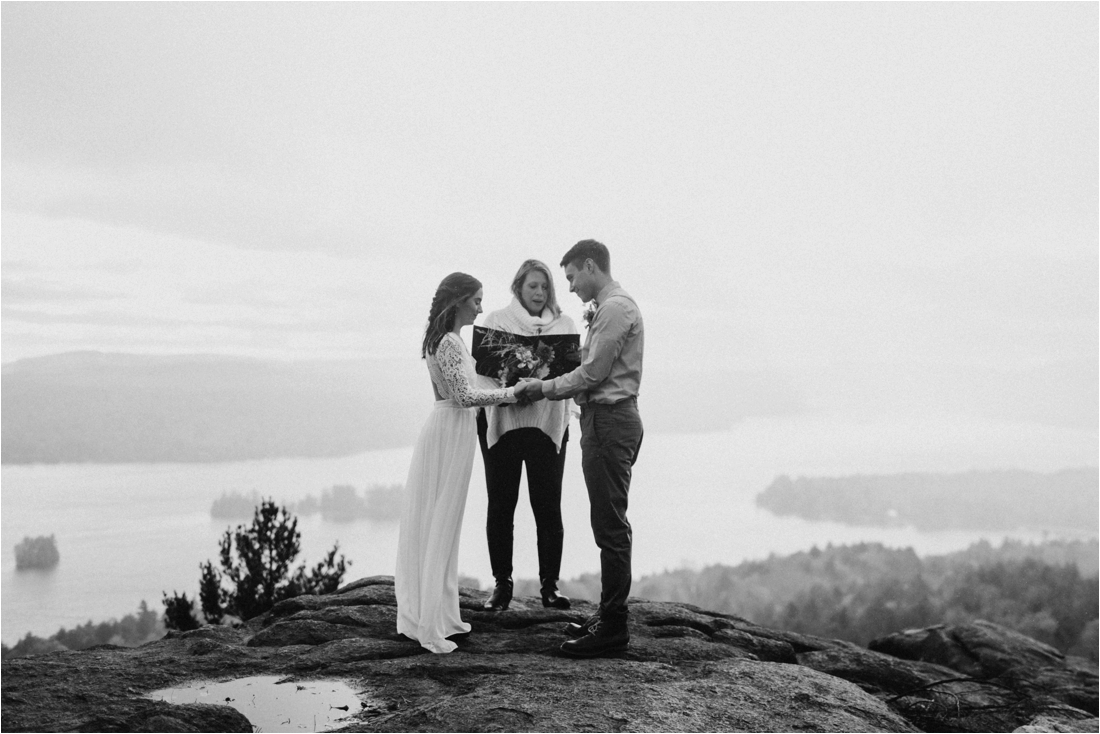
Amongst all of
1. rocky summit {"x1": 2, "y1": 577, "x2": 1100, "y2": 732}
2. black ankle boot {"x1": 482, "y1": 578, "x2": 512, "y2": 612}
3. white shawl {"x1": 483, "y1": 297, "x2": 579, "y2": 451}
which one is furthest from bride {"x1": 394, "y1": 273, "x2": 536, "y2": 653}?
black ankle boot {"x1": 482, "y1": 578, "x2": 512, "y2": 612}

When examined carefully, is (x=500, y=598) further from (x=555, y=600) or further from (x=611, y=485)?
(x=611, y=485)

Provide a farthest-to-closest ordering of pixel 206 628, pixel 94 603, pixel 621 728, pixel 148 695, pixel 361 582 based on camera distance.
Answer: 1. pixel 94 603
2. pixel 361 582
3. pixel 206 628
4. pixel 148 695
5. pixel 621 728

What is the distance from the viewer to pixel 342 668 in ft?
19.7

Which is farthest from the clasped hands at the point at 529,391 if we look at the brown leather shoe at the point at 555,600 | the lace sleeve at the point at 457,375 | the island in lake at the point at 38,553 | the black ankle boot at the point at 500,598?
the island in lake at the point at 38,553

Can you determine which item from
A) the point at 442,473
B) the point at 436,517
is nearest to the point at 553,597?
the point at 436,517

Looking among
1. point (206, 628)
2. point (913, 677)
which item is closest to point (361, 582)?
point (206, 628)

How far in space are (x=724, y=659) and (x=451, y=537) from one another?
222cm

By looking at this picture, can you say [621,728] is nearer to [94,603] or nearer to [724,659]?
[724,659]

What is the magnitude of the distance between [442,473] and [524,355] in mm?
1301

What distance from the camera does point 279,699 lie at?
5535mm

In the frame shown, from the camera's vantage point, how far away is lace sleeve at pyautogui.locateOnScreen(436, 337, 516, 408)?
20.6 ft

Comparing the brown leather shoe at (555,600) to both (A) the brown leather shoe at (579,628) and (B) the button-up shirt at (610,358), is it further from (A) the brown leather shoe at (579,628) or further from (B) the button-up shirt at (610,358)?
(B) the button-up shirt at (610,358)

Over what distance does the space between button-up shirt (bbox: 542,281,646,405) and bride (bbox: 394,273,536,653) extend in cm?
62

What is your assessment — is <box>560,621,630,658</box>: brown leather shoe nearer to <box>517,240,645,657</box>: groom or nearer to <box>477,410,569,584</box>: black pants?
<box>517,240,645,657</box>: groom
